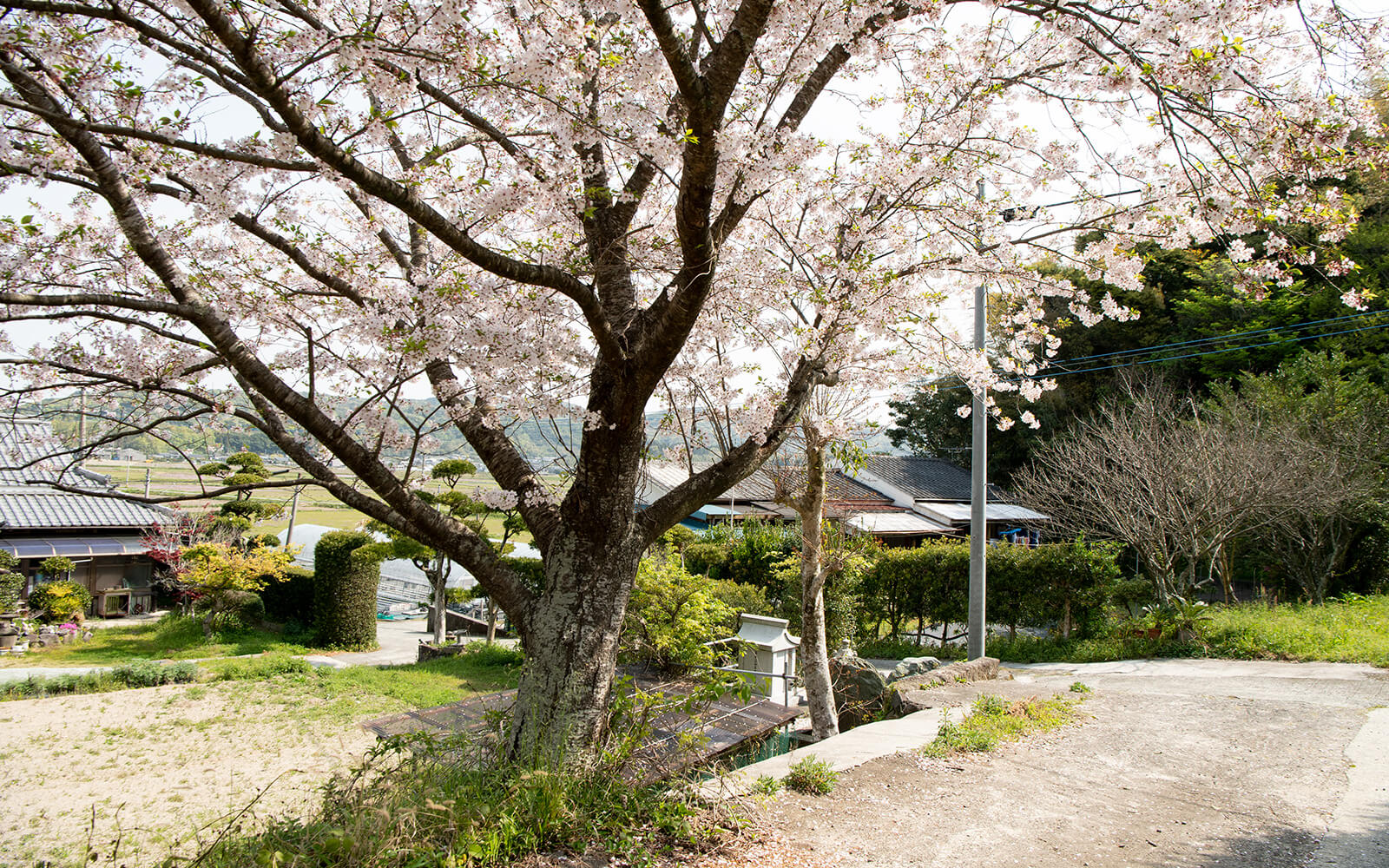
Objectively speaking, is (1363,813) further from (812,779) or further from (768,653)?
(768,653)

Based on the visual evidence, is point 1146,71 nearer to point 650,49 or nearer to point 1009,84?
point 1009,84

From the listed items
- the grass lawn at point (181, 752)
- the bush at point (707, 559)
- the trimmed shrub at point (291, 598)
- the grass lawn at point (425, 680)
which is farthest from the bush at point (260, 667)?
the bush at point (707, 559)

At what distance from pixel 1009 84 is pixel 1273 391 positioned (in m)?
13.2

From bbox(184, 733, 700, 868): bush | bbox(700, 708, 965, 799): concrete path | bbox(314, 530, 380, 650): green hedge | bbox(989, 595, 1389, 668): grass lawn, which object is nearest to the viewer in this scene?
bbox(184, 733, 700, 868): bush

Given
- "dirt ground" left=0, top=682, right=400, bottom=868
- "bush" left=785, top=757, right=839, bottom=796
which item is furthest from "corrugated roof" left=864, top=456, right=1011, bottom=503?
"bush" left=785, top=757, right=839, bottom=796

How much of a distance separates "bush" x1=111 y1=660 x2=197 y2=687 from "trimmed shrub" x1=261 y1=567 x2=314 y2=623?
4.37m

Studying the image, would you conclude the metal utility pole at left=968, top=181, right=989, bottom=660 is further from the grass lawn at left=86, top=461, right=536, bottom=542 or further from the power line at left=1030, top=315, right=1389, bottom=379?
the power line at left=1030, top=315, right=1389, bottom=379

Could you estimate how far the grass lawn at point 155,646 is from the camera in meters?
10.7

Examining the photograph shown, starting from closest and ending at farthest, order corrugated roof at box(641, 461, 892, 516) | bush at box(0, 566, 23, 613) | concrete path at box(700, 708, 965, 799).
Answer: concrete path at box(700, 708, 965, 799) < bush at box(0, 566, 23, 613) < corrugated roof at box(641, 461, 892, 516)

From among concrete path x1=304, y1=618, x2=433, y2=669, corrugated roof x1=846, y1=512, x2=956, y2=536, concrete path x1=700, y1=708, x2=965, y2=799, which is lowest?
concrete path x1=304, y1=618, x2=433, y2=669

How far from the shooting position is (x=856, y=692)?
7.77 meters

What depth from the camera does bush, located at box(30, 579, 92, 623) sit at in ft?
41.3

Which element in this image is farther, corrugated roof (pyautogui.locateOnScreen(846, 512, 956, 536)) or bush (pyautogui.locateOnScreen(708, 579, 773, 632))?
corrugated roof (pyautogui.locateOnScreen(846, 512, 956, 536))

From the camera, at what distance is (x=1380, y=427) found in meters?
12.5
